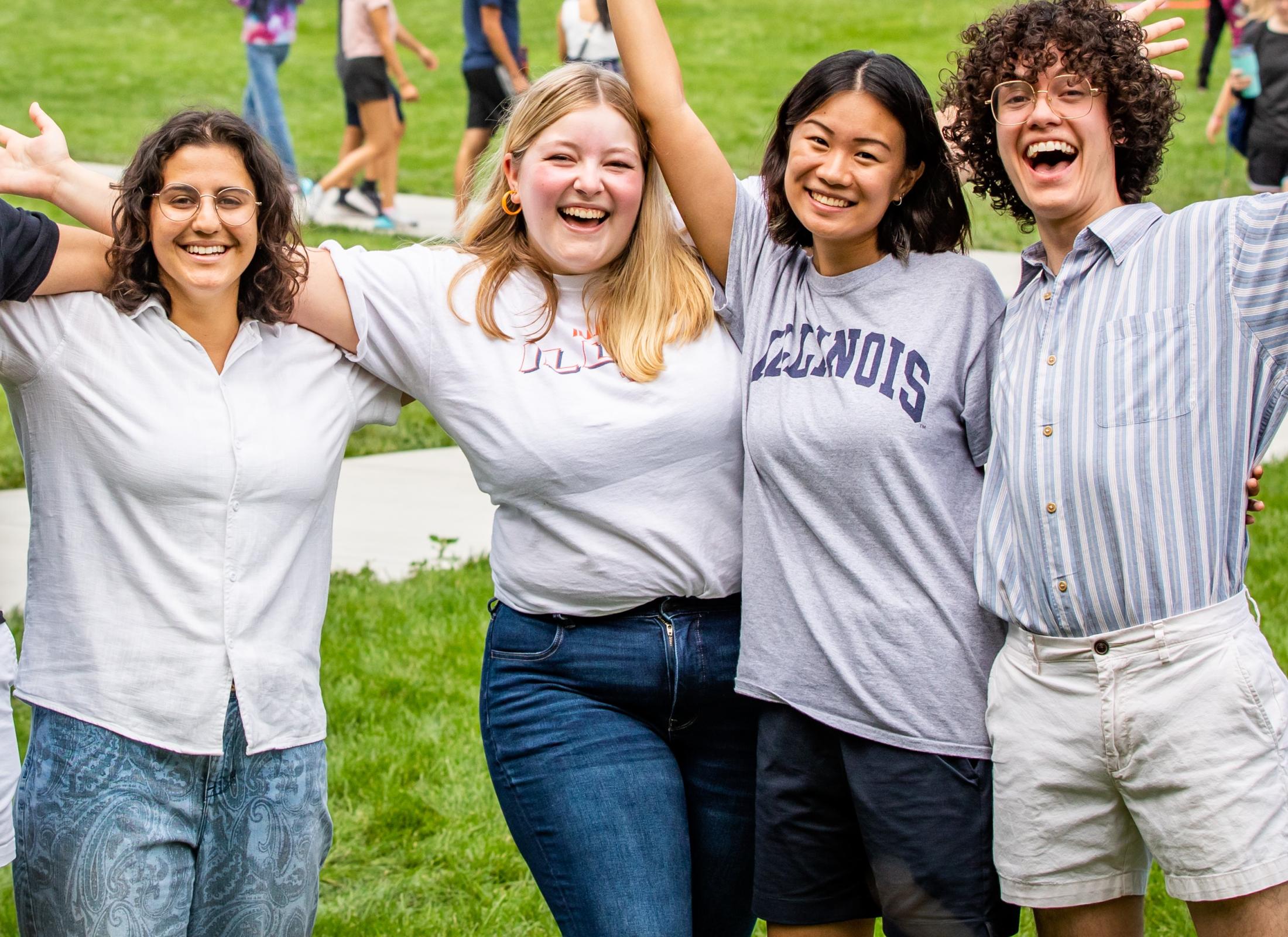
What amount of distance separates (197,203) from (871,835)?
1.63 meters

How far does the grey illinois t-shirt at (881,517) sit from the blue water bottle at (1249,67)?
6.56 m

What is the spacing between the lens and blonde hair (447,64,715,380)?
9.56ft

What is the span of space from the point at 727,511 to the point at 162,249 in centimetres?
113

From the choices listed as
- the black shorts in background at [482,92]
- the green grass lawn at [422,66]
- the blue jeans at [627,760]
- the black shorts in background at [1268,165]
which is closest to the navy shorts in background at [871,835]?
the blue jeans at [627,760]

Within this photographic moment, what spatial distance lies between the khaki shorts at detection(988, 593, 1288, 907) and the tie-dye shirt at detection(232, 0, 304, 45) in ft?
30.9

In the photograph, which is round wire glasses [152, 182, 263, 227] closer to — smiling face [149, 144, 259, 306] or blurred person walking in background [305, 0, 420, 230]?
smiling face [149, 144, 259, 306]

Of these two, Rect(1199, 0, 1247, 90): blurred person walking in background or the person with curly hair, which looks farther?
Rect(1199, 0, 1247, 90): blurred person walking in background

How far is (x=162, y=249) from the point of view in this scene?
263 centimetres

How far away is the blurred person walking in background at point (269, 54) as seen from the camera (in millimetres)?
10789

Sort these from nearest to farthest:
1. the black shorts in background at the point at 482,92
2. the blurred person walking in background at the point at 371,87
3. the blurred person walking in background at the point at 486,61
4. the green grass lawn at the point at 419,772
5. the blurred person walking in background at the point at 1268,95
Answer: the green grass lawn at the point at 419,772
the blurred person walking in background at the point at 1268,95
the blurred person walking in background at the point at 486,61
the black shorts in background at the point at 482,92
the blurred person walking in background at the point at 371,87

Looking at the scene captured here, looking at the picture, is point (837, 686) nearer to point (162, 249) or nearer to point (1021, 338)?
point (1021, 338)

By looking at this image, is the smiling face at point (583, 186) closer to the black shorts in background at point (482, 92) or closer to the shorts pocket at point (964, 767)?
the shorts pocket at point (964, 767)

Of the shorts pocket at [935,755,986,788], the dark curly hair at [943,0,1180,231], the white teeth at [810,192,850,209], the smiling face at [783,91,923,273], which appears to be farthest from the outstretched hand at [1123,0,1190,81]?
the shorts pocket at [935,755,986,788]

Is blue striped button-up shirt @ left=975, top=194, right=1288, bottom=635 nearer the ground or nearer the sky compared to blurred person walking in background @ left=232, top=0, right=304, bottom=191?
nearer the ground
